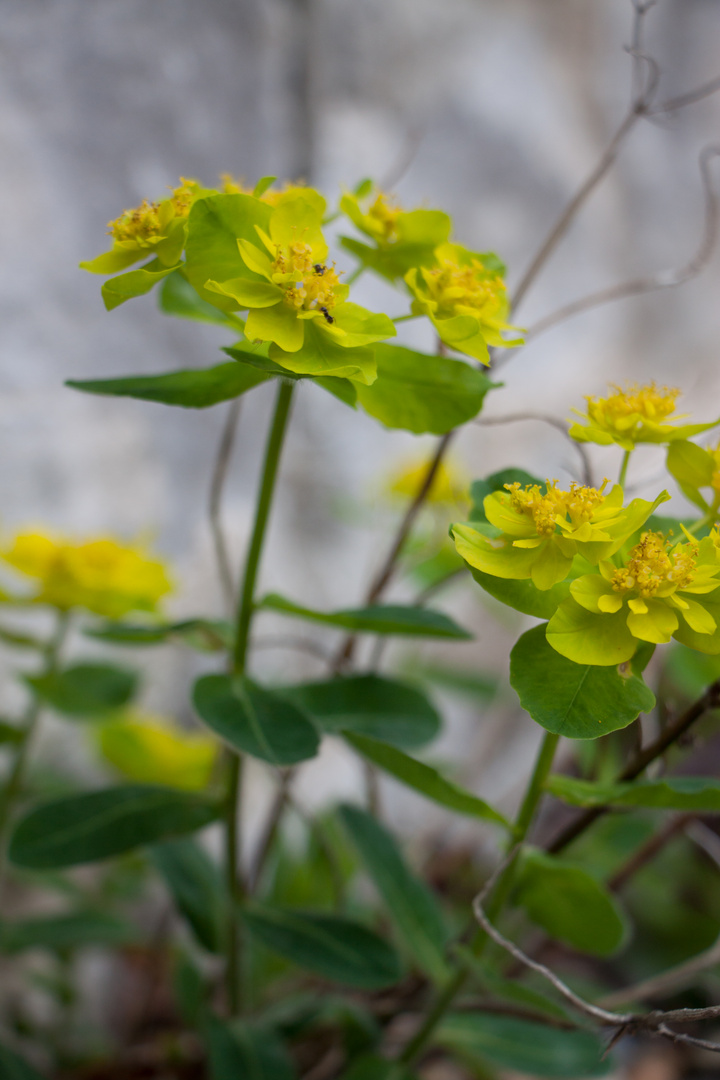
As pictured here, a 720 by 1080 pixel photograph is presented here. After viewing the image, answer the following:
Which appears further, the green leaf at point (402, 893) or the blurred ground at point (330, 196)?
the blurred ground at point (330, 196)

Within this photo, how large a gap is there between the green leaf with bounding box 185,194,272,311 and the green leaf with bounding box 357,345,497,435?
111mm

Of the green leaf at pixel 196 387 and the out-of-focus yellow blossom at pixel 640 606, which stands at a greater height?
the green leaf at pixel 196 387

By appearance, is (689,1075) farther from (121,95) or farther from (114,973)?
(121,95)

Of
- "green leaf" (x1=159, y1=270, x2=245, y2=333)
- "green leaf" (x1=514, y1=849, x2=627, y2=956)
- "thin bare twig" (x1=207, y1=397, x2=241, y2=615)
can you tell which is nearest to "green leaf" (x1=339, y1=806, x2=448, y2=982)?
"green leaf" (x1=514, y1=849, x2=627, y2=956)

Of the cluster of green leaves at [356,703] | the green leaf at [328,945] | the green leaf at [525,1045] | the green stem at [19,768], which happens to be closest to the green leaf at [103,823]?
the cluster of green leaves at [356,703]

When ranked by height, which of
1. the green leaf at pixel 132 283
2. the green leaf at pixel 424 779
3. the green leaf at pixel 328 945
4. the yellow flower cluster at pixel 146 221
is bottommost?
the green leaf at pixel 328 945

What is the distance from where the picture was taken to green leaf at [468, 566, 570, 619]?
1.38 feet

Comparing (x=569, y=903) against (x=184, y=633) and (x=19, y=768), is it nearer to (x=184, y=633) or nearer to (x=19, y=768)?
(x=184, y=633)

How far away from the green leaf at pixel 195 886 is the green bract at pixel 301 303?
49cm

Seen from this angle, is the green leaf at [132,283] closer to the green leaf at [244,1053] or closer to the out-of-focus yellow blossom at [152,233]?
the out-of-focus yellow blossom at [152,233]

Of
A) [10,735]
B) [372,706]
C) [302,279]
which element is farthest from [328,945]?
[302,279]

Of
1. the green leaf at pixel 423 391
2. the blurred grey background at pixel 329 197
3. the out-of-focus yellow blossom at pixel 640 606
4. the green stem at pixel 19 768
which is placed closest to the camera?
the out-of-focus yellow blossom at pixel 640 606

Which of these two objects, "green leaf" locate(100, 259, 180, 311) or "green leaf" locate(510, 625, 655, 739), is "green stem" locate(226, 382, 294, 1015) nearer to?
"green leaf" locate(100, 259, 180, 311)

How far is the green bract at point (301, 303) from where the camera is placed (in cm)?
42
